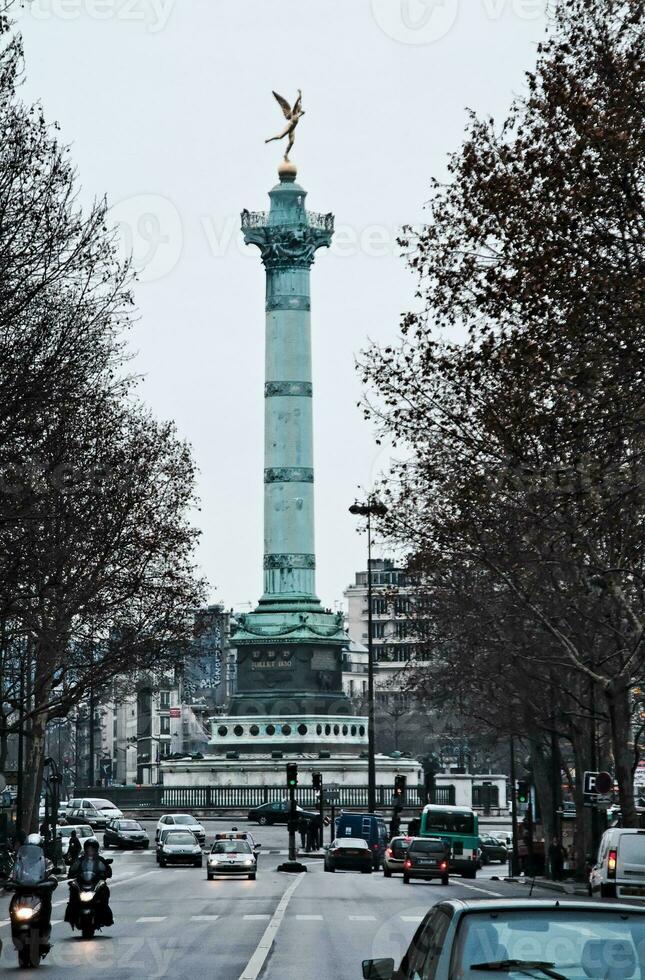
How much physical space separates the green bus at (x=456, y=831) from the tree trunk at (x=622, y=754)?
2107cm

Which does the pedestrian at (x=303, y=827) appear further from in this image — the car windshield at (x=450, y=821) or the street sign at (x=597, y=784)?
the street sign at (x=597, y=784)

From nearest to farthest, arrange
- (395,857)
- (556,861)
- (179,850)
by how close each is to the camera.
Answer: (556,861)
(395,857)
(179,850)

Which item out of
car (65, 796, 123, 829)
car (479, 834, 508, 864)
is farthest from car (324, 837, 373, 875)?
car (65, 796, 123, 829)

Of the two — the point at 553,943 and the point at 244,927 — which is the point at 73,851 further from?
the point at 553,943

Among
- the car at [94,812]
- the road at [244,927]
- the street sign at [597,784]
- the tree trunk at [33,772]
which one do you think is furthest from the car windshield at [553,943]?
the car at [94,812]

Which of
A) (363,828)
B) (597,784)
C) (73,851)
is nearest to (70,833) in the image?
(363,828)

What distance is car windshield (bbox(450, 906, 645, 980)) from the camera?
956cm

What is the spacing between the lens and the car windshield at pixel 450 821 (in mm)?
68125

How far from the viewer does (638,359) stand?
2783 cm

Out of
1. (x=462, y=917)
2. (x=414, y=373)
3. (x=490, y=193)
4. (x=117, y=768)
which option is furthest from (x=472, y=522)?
(x=117, y=768)

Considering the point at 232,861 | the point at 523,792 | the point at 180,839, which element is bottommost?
the point at 232,861

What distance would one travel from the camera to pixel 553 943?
9719 millimetres

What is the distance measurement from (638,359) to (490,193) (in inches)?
144

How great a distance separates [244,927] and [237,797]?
74171mm
